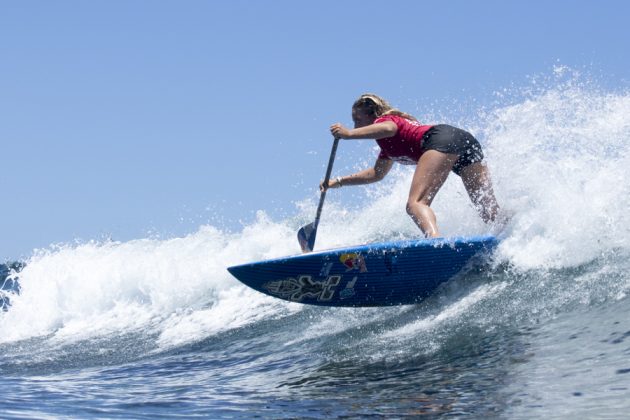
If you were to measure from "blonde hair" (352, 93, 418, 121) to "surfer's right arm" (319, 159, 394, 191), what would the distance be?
1.82ft

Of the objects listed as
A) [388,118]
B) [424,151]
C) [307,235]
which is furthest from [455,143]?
[307,235]

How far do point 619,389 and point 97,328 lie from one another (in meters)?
8.65

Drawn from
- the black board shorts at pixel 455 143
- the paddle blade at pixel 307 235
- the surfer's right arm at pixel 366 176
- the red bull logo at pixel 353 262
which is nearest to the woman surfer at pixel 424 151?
the black board shorts at pixel 455 143

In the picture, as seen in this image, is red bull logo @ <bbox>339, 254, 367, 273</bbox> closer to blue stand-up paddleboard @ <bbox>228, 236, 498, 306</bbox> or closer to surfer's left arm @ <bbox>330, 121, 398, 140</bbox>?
blue stand-up paddleboard @ <bbox>228, 236, 498, 306</bbox>

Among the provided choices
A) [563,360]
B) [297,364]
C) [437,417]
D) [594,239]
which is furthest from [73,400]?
[594,239]

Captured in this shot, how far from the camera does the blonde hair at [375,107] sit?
5926 mm

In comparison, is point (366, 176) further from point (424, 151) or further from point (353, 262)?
point (353, 262)

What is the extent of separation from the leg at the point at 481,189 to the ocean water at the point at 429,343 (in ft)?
0.59

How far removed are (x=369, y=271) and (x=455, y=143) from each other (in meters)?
1.17

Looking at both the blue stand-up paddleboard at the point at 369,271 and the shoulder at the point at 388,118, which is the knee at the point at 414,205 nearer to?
the blue stand-up paddleboard at the point at 369,271

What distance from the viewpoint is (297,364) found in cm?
527

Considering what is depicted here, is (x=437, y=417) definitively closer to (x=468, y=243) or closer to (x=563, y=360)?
(x=563, y=360)

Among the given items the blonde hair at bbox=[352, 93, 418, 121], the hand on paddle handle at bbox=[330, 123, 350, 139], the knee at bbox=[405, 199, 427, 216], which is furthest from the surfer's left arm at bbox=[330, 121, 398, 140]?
the knee at bbox=[405, 199, 427, 216]

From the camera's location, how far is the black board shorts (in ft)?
18.8
